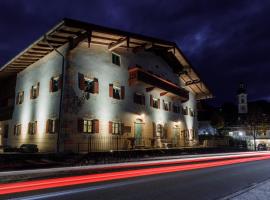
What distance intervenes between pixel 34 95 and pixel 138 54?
34.9 ft

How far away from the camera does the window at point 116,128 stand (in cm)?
2212

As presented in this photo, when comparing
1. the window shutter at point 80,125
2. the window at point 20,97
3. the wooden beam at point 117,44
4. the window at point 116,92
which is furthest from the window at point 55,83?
the window at point 20,97

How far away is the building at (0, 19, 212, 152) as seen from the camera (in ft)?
65.3

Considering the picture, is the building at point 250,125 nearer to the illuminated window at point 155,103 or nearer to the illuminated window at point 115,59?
the illuminated window at point 155,103

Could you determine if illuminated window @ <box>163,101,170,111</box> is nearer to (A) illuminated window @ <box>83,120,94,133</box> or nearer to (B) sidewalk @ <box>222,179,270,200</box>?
(A) illuminated window @ <box>83,120,94,133</box>

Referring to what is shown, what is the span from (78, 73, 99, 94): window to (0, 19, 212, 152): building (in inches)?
0.9

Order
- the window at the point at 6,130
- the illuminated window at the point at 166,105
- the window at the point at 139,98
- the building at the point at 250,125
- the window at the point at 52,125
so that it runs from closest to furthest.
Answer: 1. the window at the point at 52,125
2. the window at the point at 139,98
3. the window at the point at 6,130
4. the illuminated window at the point at 166,105
5. the building at the point at 250,125

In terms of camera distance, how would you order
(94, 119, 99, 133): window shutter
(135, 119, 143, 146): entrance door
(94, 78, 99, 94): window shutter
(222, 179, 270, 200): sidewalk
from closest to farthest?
(222, 179, 270, 200): sidewalk → (94, 119, 99, 133): window shutter → (94, 78, 99, 94): window shutter → (135, 119, 143, 146): entrance door

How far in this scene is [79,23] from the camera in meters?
Answer: 18.6

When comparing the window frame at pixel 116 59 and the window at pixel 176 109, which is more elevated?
the window frame at pixel 116 59

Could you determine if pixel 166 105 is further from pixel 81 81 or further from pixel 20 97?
pixel 20 97

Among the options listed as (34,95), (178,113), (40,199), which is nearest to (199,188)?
(40,199)

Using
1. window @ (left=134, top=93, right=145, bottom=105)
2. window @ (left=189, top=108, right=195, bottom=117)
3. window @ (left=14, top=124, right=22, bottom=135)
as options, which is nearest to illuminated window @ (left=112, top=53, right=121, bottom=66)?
window @ (left=134, top=93, right=145, bottom=105)

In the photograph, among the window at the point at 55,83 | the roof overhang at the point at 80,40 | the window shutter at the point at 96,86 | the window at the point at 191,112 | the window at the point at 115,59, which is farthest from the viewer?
the window at the point at 191,112
